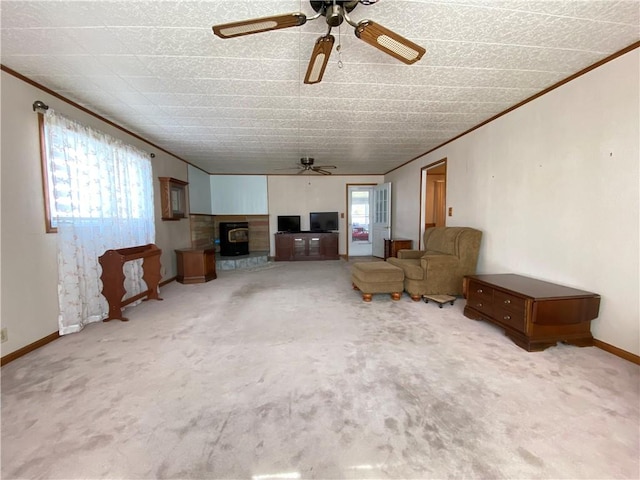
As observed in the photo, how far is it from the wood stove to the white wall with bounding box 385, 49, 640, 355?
5119 millimetres

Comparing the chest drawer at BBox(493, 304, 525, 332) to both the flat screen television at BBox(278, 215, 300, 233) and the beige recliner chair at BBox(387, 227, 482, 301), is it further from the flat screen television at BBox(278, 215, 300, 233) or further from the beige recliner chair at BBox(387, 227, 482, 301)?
the flat screen television at BBox(278, 215, 300, 233)

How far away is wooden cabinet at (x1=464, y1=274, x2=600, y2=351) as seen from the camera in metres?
2.18

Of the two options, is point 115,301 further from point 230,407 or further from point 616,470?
point 616,470

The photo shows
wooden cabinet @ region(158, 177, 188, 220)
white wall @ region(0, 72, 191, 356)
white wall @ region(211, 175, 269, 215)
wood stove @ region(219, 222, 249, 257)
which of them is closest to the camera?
white wall @ region(0, 72, 191, 356)

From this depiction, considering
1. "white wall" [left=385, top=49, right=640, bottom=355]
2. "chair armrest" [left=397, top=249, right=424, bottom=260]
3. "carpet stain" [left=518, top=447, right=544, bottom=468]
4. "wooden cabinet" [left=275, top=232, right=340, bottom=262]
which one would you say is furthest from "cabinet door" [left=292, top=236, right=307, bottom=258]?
"carpet stain" [left=518, top=447, right=544, bottom=468]

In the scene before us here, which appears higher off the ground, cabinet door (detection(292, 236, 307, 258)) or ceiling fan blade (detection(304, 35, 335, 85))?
ceiling fan blade (detection(304, 35, 335, 85))

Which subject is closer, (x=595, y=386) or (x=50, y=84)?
(x=595, y=386)

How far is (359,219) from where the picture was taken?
7.49m

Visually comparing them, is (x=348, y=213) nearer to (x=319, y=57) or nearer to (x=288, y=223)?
(x=288, y=223)

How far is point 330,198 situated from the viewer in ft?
→ 24.1

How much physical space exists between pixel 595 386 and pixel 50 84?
16.7ft

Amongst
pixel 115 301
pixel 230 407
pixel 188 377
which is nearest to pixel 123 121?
pixel 115 301

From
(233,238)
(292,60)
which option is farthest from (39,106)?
(233,238)

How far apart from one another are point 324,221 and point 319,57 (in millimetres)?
5679
